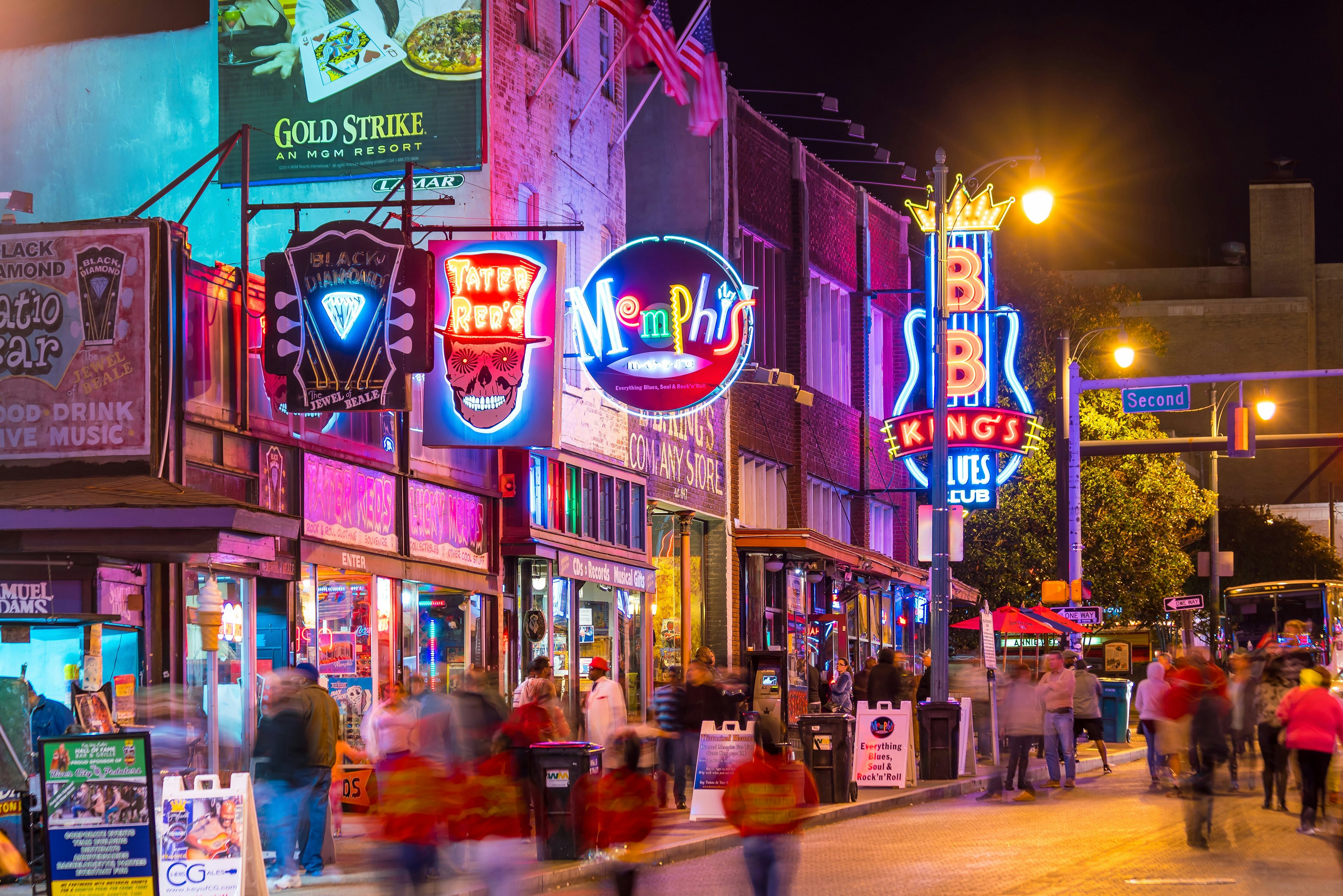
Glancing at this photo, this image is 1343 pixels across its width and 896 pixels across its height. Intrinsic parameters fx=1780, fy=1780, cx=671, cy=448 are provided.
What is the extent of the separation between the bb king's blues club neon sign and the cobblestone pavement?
16.3 m

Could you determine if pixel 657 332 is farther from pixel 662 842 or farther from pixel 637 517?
pixel 662 842

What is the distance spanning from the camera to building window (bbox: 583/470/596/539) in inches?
1103

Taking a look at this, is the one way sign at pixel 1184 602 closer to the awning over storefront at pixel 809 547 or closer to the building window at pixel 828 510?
the building window at pixel 828 510

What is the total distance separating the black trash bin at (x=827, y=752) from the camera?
→ 2173 centimetres

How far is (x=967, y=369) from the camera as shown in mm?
40250

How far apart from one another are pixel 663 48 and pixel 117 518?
14.6 metres

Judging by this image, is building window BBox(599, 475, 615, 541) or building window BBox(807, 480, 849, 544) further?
building window BBox(807, 480, 849, 544)

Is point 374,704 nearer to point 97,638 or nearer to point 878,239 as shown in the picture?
point 97,638

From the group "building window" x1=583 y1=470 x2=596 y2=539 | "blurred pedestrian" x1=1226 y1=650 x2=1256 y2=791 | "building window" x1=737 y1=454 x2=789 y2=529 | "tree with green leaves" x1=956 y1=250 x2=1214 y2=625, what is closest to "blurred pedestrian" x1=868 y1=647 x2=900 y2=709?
"blurred pedestrian" x1=1226 y1=650 x2=1256 y2=791

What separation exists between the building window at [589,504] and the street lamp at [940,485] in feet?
17.6

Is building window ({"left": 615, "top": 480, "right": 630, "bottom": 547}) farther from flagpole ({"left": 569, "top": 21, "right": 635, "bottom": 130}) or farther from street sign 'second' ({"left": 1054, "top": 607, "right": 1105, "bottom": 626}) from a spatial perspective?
street sign 'second' ({"left": 1054, "top": 607, "right": 1105, "bottom": 626})

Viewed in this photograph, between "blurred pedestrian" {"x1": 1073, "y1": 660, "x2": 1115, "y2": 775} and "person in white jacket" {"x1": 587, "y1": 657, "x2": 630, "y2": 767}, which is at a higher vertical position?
"person in white jacket" {"x1": 587, "y1": 657, "x2": 630, "y2": 767}

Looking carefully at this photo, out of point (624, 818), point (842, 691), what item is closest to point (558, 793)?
point (624, 818)

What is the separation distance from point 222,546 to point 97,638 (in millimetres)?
1576
